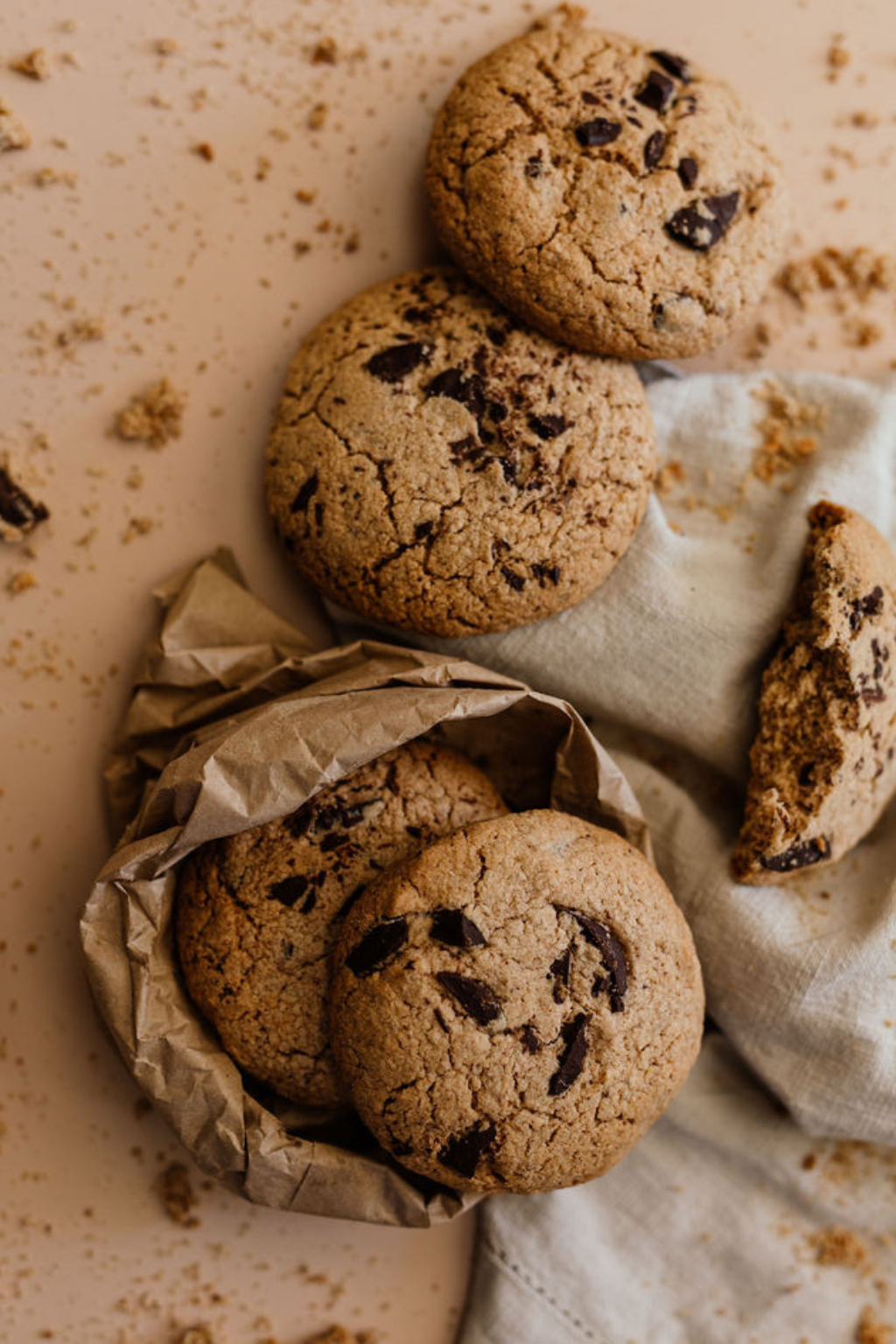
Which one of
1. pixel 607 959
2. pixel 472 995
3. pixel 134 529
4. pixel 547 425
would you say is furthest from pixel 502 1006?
pixel 134 529

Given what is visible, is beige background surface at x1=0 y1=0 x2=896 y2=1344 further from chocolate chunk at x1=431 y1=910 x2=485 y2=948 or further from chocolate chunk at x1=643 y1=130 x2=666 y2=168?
chocolate chunk at x1=431 y1=910 x2=485 y2=948

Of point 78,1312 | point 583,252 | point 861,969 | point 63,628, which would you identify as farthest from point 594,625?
point 78,1312

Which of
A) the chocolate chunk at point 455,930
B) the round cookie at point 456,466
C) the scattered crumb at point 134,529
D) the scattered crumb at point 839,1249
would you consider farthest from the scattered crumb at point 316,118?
the scattered crumb at point 839,1249

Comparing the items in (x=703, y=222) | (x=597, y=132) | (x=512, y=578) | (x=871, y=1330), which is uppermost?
(x=597, y=132)

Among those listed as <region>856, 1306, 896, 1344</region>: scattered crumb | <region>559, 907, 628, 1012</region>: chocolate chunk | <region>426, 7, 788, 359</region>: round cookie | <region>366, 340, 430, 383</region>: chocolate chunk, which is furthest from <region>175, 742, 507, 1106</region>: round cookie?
<region>856, 1306, 896, 1344</region>: scattered crumb

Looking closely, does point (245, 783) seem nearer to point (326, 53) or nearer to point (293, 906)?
point (293, 906)

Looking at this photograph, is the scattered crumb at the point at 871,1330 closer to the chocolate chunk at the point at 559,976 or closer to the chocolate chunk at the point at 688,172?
the chocolate chunk at the point at 559,976
